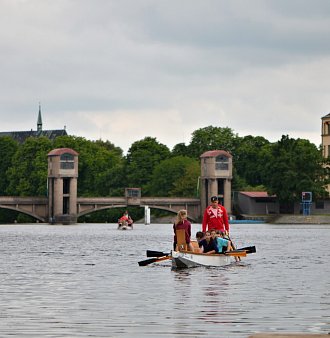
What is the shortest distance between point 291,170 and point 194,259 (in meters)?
140

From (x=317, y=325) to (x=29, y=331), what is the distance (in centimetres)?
534

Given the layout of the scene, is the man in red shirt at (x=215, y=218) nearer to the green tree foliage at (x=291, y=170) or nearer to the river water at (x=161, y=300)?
the river water at (x=161, y=300)

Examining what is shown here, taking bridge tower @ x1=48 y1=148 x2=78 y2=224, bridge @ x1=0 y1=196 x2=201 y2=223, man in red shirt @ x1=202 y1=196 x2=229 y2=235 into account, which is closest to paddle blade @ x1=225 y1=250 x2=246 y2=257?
man in red shirt @ x1=202 y1=196 x2=229 y2=235

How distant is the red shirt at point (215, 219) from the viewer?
4488 centimetres

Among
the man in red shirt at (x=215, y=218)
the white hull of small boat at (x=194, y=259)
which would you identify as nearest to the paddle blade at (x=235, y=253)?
the white hull of small boat at (x=194, y=259)

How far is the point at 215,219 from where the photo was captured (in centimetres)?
4509

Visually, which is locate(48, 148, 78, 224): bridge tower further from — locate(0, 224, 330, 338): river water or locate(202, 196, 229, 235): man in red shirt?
locate(202, 196, 229, 235): man in red shirt

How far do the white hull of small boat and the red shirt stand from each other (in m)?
1.01

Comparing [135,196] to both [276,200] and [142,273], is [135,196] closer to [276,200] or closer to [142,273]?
[276,200]

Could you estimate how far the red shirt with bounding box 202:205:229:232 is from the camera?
44875 millimetres

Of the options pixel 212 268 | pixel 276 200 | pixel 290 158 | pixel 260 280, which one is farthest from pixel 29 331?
pixel 276 200

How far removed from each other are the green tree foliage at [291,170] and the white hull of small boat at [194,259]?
137 metres

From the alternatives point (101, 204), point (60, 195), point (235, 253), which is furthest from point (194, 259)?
point (60, 195)

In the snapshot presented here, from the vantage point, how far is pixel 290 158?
598ft
